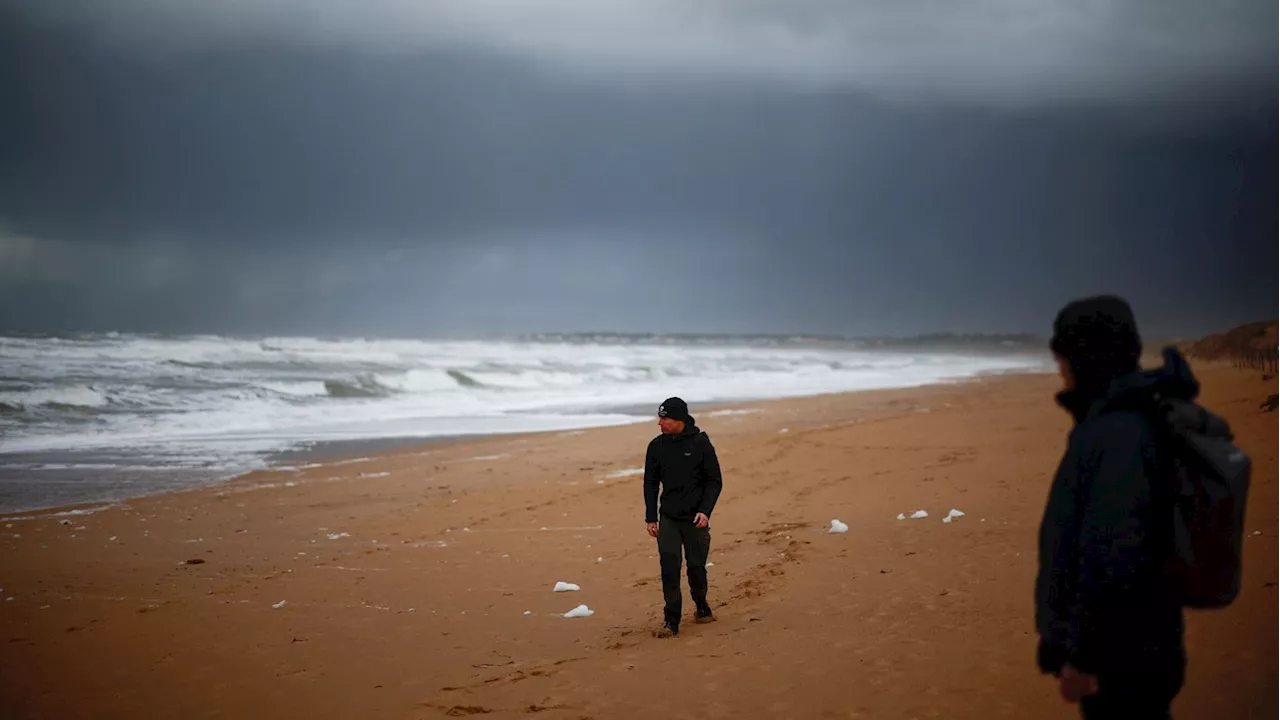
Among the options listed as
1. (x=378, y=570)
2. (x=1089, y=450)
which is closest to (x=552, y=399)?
(x=378, y=570)

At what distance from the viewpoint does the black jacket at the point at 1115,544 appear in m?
2.45

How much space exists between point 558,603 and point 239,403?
70.3ft

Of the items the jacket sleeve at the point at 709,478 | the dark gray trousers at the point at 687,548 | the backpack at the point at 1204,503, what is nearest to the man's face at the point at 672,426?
the jacket sleeve at the point at 709,478

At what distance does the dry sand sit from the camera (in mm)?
4746

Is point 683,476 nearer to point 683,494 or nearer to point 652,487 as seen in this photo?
point 683,494

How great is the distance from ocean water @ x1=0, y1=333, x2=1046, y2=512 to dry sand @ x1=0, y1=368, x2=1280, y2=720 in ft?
11.4

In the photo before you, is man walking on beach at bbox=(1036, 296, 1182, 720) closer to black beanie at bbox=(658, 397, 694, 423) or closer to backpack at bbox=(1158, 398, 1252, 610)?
backpack at bbox=(1158, 398, 1252, 610)

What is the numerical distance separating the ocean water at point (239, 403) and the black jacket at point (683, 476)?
9754mm

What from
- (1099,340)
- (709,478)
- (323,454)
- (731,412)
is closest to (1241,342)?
(731,412)

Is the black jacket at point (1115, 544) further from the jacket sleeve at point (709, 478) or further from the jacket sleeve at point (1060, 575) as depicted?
the jacket sleeve at point (709, 478)

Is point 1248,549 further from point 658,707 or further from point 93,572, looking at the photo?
point 93,572

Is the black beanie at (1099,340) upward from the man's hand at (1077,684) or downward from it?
upward

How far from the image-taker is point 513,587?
7.66m

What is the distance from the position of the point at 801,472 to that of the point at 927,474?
193 centimetres
